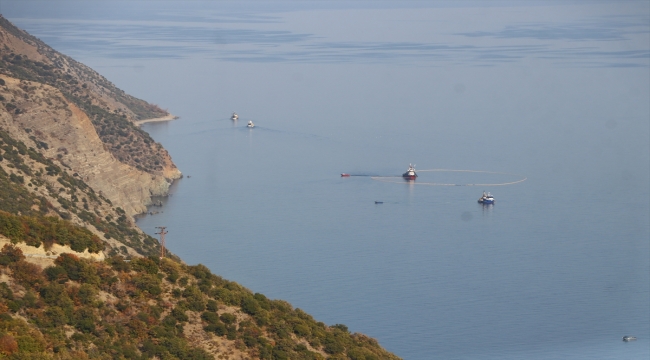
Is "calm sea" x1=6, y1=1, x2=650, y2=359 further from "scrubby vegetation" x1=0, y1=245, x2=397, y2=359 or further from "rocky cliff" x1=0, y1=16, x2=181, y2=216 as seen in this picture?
"scrubby vegetation" x1=0, y1=245, x2=397, y2=359

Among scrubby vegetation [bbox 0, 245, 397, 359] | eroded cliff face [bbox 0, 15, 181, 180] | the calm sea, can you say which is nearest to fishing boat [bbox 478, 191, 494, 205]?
the calm sea

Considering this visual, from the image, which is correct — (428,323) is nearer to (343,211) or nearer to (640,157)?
(343,211)

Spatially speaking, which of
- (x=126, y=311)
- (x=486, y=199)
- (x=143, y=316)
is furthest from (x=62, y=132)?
(x=143, y=316)

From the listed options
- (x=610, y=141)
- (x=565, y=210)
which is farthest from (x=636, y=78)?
(x=565, y=210)

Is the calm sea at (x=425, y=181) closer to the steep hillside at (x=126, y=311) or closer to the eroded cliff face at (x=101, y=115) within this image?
the eroded cliff face at (x=101, y=115)

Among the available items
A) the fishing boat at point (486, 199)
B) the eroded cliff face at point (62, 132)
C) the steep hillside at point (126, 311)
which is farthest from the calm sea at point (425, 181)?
the steep hillside at point (126, 311)

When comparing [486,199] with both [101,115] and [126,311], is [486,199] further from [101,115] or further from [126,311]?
[126,311]
